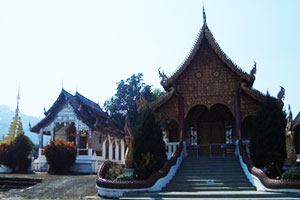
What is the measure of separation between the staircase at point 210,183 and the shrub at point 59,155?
31.3 ft

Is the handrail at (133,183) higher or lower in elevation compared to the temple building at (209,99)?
lower

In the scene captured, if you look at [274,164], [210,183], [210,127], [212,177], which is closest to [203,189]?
[210,183]

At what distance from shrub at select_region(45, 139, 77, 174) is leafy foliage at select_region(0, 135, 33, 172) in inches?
82.1

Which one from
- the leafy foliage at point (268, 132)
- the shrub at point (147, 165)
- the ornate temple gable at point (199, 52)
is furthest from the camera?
the ornate temple gable at point (199, 52)

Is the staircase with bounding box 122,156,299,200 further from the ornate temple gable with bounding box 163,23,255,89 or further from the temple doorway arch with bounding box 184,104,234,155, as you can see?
the ornate temple gable with bounding box 163,23,255,89

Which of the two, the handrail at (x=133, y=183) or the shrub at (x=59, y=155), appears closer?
the handrail at (x=133, y=183)

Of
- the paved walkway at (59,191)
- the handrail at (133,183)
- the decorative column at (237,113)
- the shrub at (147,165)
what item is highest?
the decorative column at (237,113)

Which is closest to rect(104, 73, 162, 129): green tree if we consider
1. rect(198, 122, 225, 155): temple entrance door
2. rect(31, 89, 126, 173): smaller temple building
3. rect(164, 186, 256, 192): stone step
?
rect(31, 89, 126, 173): smaller temple building

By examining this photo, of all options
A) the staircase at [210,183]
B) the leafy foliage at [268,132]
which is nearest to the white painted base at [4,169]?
the staircase at [210,183]

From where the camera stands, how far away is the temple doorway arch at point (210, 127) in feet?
76.8

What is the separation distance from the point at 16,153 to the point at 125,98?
70.0 ft

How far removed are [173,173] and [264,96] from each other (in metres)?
6.76

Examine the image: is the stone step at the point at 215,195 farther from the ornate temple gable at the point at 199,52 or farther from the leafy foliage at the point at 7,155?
the leafy foliage at the point at 7,155

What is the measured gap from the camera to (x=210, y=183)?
54.2 feet
